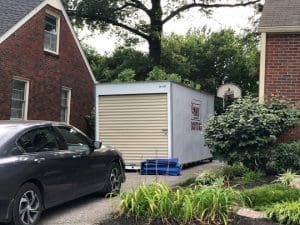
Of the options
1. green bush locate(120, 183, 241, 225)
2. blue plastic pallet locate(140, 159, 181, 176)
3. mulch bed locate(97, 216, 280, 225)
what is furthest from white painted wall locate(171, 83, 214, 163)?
mulch bed locate(97, 216, 280, 225)

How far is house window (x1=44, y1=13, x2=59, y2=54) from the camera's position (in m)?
20.5

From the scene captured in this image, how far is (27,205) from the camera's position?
7.72m

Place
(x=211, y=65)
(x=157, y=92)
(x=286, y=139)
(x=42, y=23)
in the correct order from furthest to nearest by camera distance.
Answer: (x=211, y=65), (x=42, y=23), (x=157, y=92), (x=286, y=139)

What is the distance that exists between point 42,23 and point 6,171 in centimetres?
1330

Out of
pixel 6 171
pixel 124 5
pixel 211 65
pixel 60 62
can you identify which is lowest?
pixel 6 171

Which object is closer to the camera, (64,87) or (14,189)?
(14,189)

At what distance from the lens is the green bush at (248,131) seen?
1170 centimetres

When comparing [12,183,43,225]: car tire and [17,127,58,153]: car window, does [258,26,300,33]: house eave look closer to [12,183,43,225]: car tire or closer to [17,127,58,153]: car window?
[17,127,58,153]: car window

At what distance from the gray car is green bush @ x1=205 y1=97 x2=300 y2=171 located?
2927 millimetres

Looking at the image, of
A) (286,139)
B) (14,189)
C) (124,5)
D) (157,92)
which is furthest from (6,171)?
(124,5)

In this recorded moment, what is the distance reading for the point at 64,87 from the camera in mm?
21438

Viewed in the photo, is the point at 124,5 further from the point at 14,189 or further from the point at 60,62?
the point at 14,189

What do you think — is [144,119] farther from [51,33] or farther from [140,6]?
[140,6]

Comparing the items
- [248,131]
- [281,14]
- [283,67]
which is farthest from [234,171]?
[281,14]
